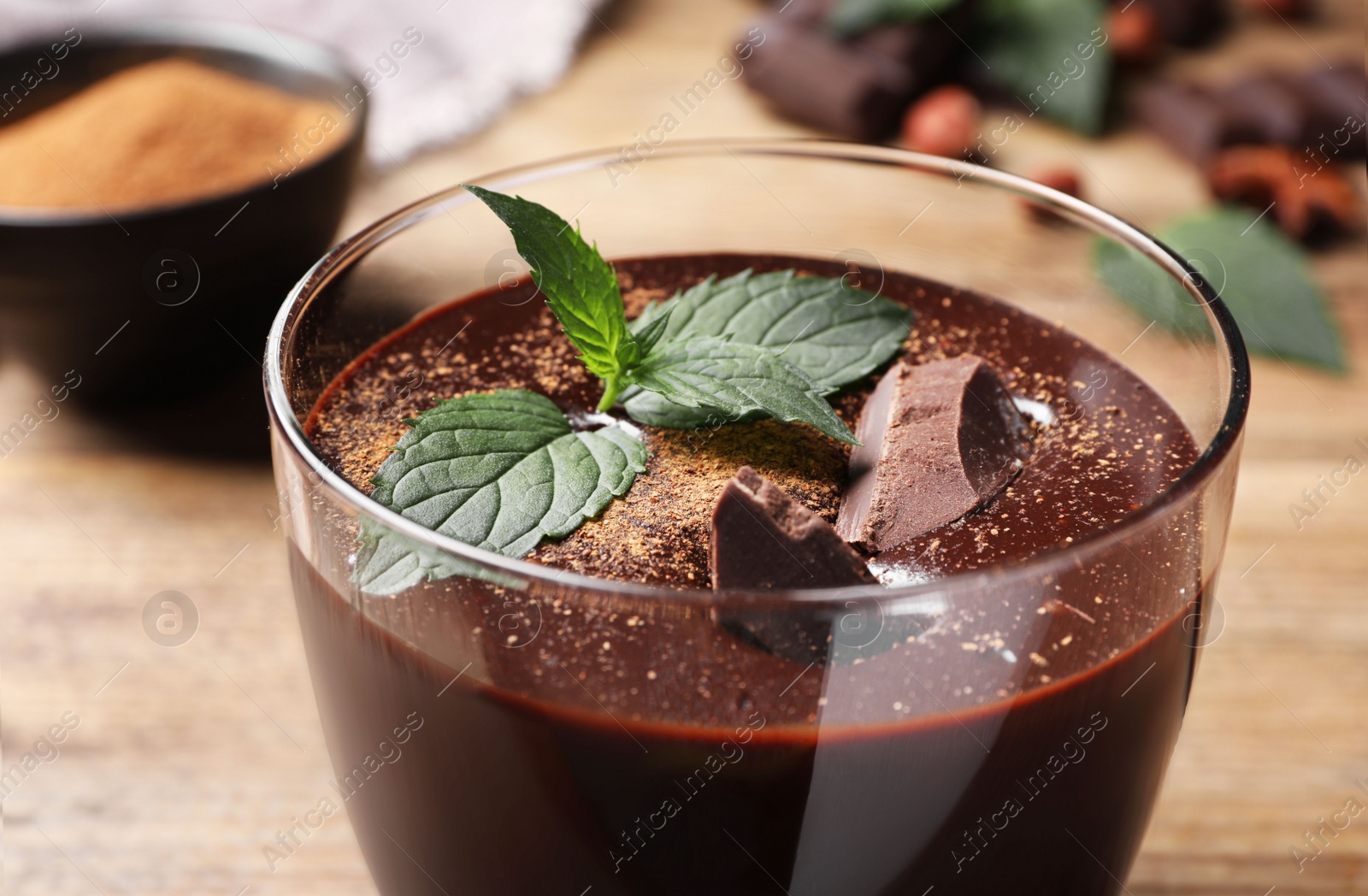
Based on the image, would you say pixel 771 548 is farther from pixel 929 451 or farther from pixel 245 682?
pixel 245 682

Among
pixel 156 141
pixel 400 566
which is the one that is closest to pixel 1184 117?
pixel 156 141

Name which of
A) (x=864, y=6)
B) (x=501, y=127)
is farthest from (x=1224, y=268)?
(x=501, y=127)

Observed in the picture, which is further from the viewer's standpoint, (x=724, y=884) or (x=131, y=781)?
(x=131, y=781)

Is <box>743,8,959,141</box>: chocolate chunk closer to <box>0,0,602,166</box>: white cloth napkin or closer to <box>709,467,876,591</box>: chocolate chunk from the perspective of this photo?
<box>0,0,602,166</box>: white cloth napkin

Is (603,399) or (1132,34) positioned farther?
(1132,34)

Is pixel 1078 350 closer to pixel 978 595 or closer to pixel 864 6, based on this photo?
pixel 978 595

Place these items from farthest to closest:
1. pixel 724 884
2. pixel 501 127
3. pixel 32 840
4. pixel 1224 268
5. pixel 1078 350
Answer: pixel 501 127
pixel 1224 268
pixel 32 840
pixel 1078 350
pixel 724 884

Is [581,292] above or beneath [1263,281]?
above
